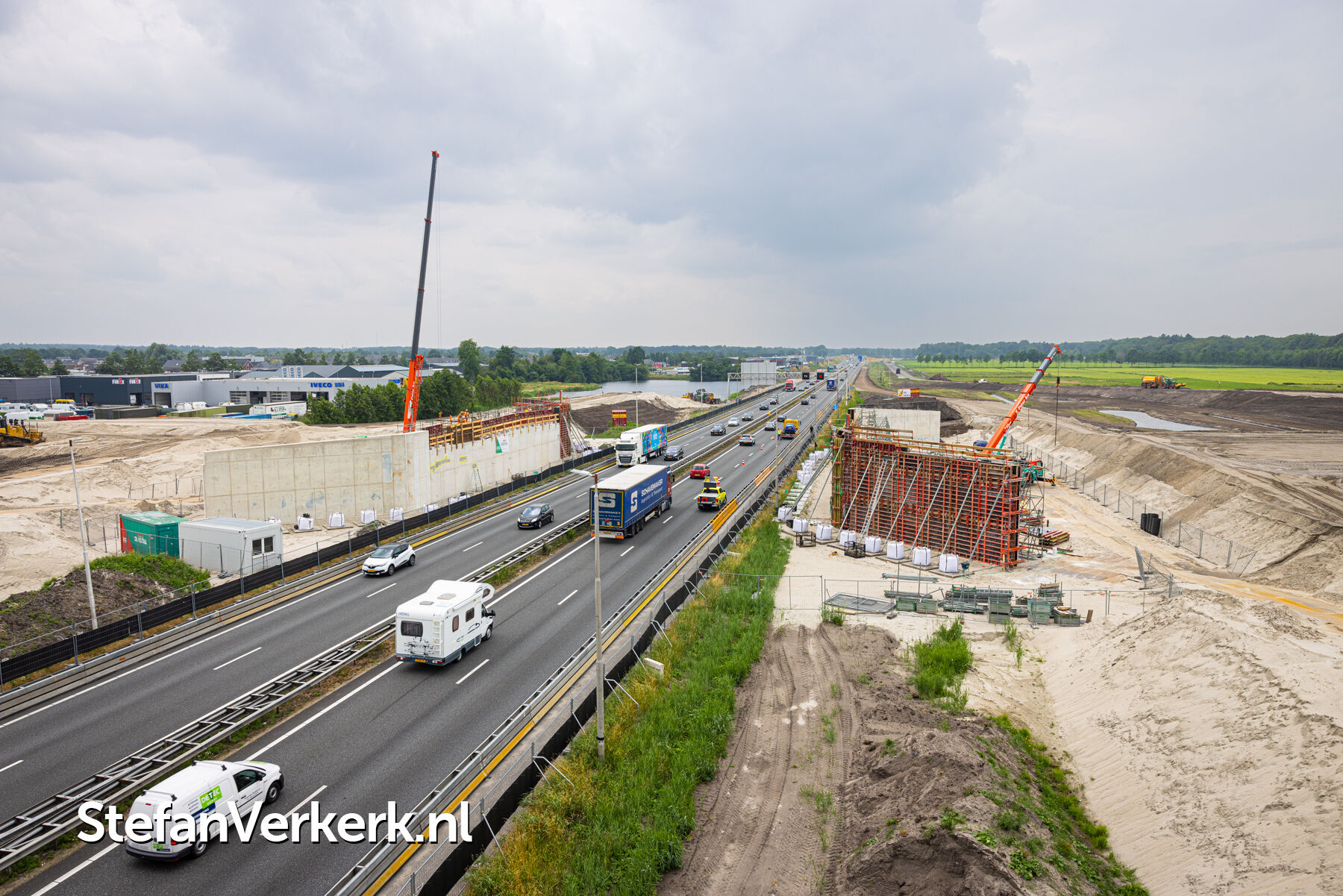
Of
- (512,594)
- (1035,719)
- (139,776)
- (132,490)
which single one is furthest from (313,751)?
(132,490)

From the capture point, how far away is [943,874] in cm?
1360

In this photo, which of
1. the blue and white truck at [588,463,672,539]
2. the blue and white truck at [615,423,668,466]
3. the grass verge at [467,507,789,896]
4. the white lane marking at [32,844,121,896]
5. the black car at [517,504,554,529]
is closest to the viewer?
the white lane marking at [32,844,121,896]

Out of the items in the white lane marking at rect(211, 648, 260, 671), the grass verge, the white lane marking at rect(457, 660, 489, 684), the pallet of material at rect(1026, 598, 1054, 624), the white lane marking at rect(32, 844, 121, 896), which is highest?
the pallet of material at rect(1026, 598, 1054, 624)

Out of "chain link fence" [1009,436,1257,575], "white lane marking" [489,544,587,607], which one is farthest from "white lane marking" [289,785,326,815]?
"chain link fence" [1009,436,1257,575]

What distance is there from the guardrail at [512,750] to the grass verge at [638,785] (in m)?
0.45

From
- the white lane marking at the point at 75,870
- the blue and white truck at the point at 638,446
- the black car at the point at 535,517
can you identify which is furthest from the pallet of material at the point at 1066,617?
the blue and white truck at the point at 638,446

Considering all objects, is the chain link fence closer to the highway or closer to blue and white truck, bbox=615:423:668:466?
the highway

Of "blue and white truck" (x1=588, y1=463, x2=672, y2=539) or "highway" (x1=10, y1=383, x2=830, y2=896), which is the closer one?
"highway" (x1=10, y1=383, x2=830, y2=896)

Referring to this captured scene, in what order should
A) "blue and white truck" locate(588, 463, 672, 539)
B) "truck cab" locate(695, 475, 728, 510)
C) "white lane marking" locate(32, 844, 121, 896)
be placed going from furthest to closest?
"truck cab" locate(695, 475, 728, 510)
"blue and white truck" locate(588, 463, 672, 539)
"white lane marking" locate(32, 844, 121, 896)

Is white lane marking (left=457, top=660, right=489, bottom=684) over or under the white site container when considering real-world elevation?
under

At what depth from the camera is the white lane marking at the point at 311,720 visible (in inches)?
736

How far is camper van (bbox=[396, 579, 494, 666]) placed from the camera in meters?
23.5

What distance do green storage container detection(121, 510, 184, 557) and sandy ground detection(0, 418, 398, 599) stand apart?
3.28 meters

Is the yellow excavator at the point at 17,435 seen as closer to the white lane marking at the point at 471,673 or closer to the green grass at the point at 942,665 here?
the white lane marking at the point at 471,673
